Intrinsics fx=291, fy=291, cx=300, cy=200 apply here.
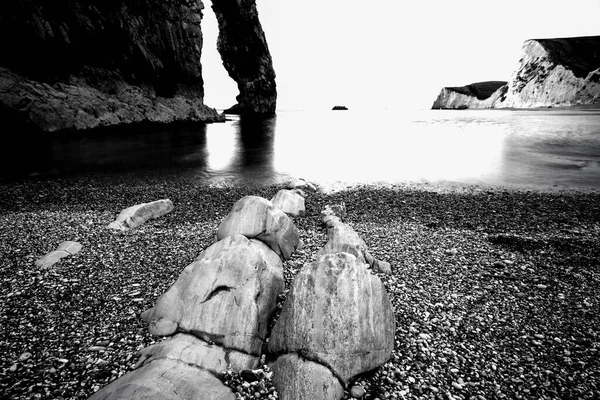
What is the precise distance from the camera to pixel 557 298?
619 cm

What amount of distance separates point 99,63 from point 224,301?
5421 centimetres

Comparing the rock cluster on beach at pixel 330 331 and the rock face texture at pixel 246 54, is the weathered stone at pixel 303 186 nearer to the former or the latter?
the rock cluster on beach at pixel 330 331

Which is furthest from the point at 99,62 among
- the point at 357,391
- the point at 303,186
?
the point at 357,391

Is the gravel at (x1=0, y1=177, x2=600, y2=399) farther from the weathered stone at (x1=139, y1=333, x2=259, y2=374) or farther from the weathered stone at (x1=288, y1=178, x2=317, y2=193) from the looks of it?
the weathered stone at (x1=288, y1=178, x2=317, y2=193)

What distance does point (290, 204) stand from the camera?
1141cm

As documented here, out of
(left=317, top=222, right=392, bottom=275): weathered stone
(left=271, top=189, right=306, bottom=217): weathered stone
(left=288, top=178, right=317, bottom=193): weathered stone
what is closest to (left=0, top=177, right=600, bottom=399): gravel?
(left=317, top=222, right=392, bottom=275): weathered stone

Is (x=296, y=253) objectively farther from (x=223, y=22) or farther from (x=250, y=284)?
(x=223, y=22)

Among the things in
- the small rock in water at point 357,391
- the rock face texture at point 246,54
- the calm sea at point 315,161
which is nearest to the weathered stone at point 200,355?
the small rock in water at point 357,391

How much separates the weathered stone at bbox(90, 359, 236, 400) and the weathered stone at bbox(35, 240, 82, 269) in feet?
17.0

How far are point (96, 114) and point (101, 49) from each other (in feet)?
44.4

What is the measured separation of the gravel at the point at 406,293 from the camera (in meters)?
4.28

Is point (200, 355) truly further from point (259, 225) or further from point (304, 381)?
point (259, 225)

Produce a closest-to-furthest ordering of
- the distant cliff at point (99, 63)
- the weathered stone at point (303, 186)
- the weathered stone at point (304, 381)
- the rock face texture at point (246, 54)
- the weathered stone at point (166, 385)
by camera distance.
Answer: the weathered stone at point (166, 385) < the weathered stone at point (304, 381) < the weathered stone at point (303, 186) < the distant cliff at point (99, 63) < the rock face texture at point (246, 54)

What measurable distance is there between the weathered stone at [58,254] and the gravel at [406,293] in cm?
19
